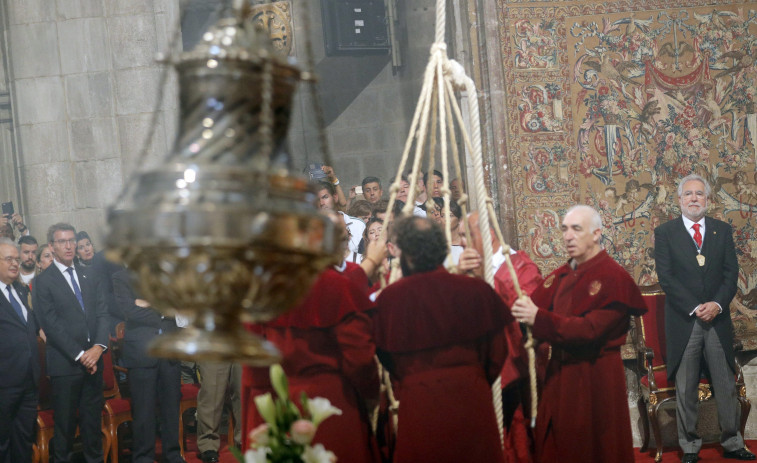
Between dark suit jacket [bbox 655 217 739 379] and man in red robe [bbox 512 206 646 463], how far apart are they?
2279 millimetres

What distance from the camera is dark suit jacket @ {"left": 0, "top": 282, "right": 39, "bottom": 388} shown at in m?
7.30

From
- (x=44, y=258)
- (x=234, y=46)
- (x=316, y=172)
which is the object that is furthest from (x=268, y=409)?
(x=316, y=172)

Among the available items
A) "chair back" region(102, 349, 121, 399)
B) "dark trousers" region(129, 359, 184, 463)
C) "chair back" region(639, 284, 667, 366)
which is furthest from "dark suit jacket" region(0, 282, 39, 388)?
"chair back" region(639, 284, 667, 366)

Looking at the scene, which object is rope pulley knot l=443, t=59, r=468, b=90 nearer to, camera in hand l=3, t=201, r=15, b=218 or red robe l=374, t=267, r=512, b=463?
red robe l=374, t=267, r=512, b=463

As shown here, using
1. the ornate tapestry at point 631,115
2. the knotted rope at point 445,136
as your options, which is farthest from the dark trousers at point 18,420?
the ornate tapestry at point 631,115

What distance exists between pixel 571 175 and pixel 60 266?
4.18m

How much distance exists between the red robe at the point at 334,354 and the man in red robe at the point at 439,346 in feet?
0.43

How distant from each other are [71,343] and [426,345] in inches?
150

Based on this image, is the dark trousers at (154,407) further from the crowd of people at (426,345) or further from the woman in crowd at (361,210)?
the woman in crowd at (361,210)

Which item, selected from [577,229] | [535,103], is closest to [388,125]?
[535,103]

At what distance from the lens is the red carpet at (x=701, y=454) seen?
25.0 ft

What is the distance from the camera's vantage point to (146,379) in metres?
7.60

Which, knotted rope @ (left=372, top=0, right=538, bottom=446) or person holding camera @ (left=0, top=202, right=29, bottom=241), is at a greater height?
knotted rope @ (left=372, top=0, right=538, bottom=446)

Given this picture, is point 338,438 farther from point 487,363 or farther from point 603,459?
point 603,459
